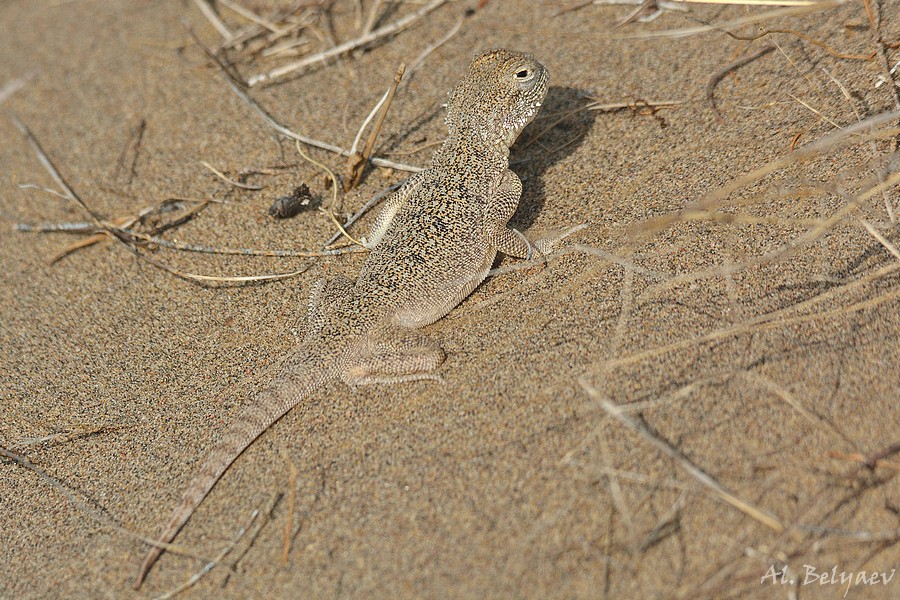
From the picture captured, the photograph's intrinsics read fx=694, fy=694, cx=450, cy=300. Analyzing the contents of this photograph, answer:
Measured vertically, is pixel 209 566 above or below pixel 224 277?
below

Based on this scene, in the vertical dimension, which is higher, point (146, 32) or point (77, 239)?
point (146, 32)

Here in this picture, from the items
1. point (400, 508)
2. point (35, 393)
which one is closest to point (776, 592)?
point (400, 508)

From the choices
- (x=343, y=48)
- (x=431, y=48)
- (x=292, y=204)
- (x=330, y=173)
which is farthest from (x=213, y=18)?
(x=292, y=204)

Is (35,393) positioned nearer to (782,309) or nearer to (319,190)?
(319,190)

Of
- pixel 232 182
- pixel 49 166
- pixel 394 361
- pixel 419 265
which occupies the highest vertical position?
pixel 49 166

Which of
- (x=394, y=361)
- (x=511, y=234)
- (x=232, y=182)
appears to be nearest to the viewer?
(x=394, y=361)

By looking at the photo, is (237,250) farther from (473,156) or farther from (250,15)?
(250,15)

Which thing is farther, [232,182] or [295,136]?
[295,136]
